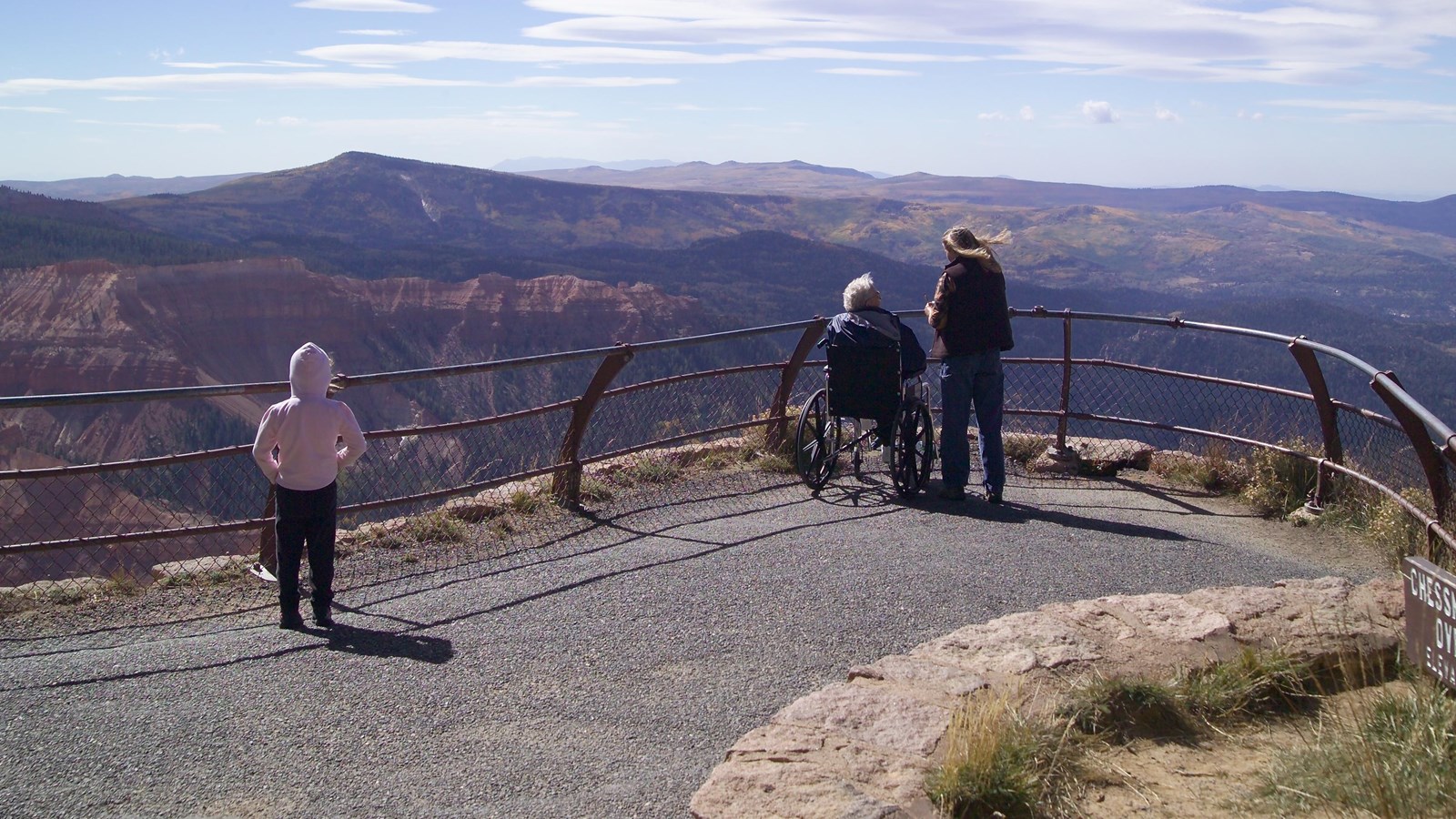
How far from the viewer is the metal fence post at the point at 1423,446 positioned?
21.1 ft

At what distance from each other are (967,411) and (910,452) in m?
0.52

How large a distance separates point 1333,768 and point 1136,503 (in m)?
5.55

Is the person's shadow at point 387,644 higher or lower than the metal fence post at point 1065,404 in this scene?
lower

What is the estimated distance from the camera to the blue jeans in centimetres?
858

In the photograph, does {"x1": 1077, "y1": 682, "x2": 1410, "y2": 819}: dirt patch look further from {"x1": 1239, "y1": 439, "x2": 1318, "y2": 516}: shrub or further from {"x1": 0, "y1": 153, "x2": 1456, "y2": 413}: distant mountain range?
{"x1": 0, "y1": 153, "x2": 1456, "y2": 413}: distant mountain range

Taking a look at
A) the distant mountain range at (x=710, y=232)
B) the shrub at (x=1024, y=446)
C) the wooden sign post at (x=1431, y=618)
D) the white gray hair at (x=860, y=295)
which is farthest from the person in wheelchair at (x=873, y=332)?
the distant mountain range at (x=710, y=232)

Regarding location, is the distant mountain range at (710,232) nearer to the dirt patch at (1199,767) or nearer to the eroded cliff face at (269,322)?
the eroded cliff face at (269,322)

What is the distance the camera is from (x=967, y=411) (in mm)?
8711

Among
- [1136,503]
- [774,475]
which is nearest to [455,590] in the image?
[774,475]

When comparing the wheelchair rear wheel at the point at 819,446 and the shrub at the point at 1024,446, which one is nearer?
the wheelchair rear wheel at the point at 819,446

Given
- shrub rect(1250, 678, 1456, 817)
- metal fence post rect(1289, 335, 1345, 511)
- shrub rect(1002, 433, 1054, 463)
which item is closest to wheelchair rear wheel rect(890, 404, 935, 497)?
shrub rect(1002, 433, 1054, 463)

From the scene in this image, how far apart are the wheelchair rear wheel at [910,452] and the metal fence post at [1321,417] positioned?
2561mm

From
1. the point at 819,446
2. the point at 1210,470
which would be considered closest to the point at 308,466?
the point at 819,446

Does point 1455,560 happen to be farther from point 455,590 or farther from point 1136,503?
point 455,590
